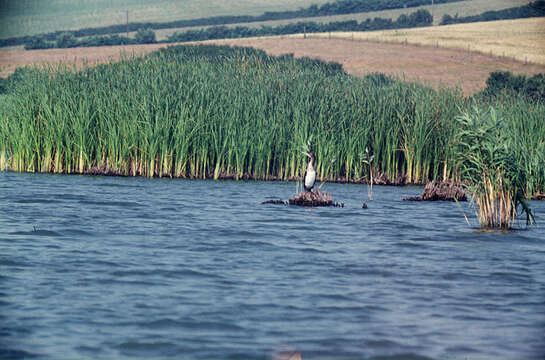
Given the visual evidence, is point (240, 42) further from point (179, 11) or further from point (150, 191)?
point (150, 191)

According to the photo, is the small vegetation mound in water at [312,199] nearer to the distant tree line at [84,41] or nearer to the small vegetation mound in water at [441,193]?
the small vegetation mound in water at [441,193]

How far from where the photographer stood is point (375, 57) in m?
74.1

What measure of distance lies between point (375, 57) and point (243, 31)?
81.1 ft

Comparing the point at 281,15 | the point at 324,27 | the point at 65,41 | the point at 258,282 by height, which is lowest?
the point at 258,282

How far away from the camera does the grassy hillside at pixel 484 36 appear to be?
75875 millimetres

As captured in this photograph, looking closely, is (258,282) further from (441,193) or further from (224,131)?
(224,131)

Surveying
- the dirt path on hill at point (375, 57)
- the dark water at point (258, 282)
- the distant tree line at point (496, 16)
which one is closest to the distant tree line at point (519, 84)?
the dirt path on hill at point (375, 57)

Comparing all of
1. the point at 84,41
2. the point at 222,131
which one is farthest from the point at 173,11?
the point at 222,131

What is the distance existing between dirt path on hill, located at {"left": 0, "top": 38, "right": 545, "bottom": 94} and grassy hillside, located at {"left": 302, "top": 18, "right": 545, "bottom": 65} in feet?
8.06

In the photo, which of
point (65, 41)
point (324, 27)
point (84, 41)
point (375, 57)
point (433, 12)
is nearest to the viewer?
point (375, 57)

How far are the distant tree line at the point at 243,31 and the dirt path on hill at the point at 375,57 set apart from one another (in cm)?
Answer: 461

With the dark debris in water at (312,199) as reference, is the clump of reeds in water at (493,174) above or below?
above

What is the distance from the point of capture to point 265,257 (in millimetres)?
12320

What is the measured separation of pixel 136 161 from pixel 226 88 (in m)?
4.10
